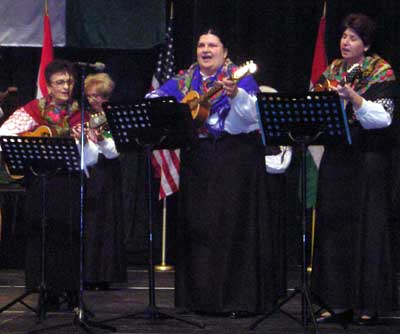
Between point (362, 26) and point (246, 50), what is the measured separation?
3.59m

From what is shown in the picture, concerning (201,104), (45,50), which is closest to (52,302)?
(201,104)

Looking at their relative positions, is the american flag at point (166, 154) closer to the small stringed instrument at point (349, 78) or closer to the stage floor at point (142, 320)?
the stage floor at point (142, 320)

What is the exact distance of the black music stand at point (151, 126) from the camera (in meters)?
5.79

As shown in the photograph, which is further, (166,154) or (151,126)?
(166,154)

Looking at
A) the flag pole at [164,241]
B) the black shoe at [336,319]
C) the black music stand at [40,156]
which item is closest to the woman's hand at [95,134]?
the black music stand at [40,156]

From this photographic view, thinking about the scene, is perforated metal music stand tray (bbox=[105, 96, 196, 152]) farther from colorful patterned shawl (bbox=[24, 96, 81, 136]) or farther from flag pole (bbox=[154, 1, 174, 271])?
flag pole (bbox=[154, 1, 174, 271])

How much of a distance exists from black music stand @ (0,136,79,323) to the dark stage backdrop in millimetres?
3635

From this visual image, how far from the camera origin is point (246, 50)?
9.59m

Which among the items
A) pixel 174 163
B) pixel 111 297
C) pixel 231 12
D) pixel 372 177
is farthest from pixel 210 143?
pixel 231 12

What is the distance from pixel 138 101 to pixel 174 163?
3516mm

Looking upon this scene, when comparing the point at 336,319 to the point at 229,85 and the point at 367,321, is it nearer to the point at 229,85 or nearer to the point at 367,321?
the point at 367,321

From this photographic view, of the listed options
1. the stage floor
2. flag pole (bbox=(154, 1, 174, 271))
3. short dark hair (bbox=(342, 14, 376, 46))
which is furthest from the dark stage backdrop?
short dark hair (bbox=(342, 14, 376, 46))

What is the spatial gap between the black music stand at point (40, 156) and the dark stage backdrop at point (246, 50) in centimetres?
363

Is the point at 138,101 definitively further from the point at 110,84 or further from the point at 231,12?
the point at 231,12
